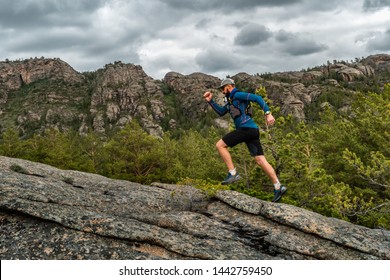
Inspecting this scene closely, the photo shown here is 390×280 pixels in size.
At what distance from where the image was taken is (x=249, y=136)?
830 cm

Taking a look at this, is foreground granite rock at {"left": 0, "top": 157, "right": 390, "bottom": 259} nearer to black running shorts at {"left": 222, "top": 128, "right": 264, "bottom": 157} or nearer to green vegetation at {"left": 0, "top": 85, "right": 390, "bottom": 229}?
green vegetation at {"left": 0, "top": 85, "right": 390, "bottom": 229}

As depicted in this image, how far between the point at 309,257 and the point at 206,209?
306 centimetres

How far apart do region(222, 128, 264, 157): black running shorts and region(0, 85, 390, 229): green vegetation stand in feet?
5.98

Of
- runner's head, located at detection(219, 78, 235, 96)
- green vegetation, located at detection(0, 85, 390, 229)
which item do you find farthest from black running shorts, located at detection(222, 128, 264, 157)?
green vegetation, located at detection(0, 85, 390, 229)

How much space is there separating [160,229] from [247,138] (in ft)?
10.5

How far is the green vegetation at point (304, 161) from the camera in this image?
1438cm

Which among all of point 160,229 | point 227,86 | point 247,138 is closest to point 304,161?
point 247,138

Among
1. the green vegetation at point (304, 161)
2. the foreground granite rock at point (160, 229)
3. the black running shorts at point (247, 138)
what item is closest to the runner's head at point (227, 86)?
the black running shorts at point (247, 138)

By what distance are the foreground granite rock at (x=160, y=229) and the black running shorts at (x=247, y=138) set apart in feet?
5.20

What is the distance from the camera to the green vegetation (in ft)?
47.2

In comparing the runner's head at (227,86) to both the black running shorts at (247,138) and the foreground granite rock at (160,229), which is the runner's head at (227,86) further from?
the foreground granite rock at (160,229)

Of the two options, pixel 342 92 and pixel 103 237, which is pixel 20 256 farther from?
pixel 342 92
